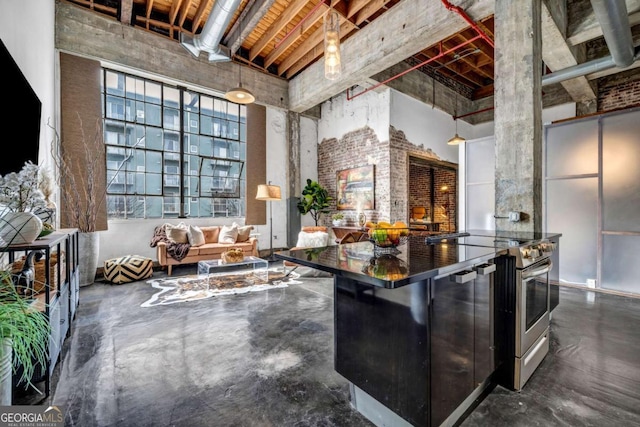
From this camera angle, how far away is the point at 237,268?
517 cm

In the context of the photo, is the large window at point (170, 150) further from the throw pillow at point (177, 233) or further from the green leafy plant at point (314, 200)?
the green leafy plant at point (314, 200)

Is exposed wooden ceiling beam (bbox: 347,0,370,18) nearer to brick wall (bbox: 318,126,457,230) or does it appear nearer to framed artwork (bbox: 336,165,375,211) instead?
brick wall (bbox: 318,126,457,230)

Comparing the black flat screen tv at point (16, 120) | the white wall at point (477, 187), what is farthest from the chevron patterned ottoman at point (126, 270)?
the white wall at point (477, 187)

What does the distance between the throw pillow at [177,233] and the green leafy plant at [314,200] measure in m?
2.85

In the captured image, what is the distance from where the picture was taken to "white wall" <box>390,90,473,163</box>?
20.1 ft

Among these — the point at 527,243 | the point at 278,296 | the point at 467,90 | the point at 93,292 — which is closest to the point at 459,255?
the point at 527,243

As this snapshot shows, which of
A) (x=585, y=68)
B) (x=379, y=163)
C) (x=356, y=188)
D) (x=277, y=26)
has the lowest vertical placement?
A: (x=356, y=188)

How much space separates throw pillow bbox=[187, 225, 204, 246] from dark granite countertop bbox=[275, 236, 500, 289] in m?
4.20

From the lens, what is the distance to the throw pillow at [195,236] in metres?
5.12

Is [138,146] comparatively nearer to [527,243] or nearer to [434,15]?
[434,15]

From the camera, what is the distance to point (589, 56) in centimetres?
500

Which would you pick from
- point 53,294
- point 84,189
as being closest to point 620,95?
point 53,294

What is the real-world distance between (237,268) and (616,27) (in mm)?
6236

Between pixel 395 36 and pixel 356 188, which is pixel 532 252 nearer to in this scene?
pixel 395 36
